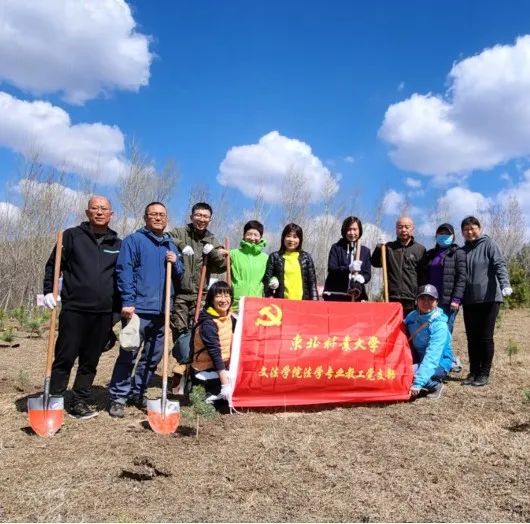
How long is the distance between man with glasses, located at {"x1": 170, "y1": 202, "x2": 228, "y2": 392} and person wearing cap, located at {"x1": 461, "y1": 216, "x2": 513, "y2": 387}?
2.83 m

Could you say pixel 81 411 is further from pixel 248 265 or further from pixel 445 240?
pixel 445 240

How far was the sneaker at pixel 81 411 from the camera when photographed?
4392 mm

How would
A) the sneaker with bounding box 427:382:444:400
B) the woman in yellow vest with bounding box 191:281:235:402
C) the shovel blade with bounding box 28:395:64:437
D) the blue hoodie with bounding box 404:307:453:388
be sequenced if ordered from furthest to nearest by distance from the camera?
the sneaker with bounding box 427:382:444:400, the blue hoodie with bounding box 404:307:453:388, the woman in yellow vest with bounding box 191:281:235:402, the shovel blade with bounding box 28:395:64:437

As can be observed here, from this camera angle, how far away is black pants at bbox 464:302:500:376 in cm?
556

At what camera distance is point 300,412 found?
466 cm

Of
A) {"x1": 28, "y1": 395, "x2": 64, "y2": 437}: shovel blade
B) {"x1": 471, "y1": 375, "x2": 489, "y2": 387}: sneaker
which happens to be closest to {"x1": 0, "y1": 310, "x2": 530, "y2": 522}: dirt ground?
{"x1": 28, "y1": 395, "x2": 64, "y2": 437}: shovel blade

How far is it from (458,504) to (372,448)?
94cm

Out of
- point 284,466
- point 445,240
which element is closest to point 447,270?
point 445,240

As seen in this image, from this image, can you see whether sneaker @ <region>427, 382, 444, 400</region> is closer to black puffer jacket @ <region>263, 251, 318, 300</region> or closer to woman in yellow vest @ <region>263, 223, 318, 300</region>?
black puffer jacket @ <region>263, 251, 318, 300</region>

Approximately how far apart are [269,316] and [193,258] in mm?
1006

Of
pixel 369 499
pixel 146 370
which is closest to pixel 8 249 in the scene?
pixel 146 370

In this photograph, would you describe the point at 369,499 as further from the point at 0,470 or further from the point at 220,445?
the point at 0,470

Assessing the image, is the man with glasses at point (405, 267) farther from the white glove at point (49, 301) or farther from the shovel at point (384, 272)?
the white glove at point (49, 301)

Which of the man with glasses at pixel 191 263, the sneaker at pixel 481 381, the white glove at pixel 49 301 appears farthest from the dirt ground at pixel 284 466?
the white glove at pixel 49 301
